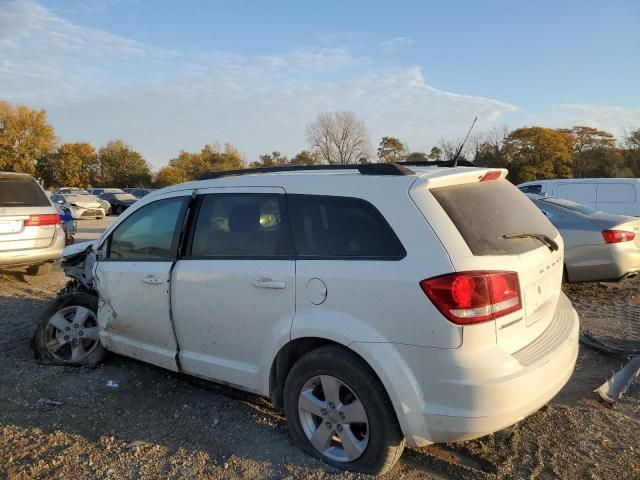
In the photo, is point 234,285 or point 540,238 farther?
point 234,285

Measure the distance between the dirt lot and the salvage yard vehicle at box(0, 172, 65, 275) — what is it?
3109 millimetres

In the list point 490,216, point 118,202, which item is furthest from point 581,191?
point 118,202

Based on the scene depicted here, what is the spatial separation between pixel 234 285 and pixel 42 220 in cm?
560

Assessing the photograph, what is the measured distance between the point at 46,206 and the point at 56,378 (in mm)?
4244

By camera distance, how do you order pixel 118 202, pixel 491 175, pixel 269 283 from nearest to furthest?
pixel 269 283 < pixel 491 175 < pixel 118 202

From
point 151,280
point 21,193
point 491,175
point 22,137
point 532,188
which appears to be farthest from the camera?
point 22,137

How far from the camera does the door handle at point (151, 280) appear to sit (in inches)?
143

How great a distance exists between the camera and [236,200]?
341 cm

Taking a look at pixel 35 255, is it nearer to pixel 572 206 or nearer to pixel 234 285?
pixel 234 285

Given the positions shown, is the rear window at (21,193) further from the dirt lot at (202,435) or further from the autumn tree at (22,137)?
the autumn tree at (22,137)

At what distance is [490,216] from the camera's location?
284 cm

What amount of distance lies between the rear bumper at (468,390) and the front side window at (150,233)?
6.51ft

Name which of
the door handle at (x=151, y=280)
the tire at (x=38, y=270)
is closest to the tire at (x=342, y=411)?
the door handle at (x=151, y=280)

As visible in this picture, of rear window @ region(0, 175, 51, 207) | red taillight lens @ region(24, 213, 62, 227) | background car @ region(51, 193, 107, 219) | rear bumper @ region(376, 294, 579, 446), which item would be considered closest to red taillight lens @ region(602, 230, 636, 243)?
rear bumper @ region(376, 294, 579, 446)
